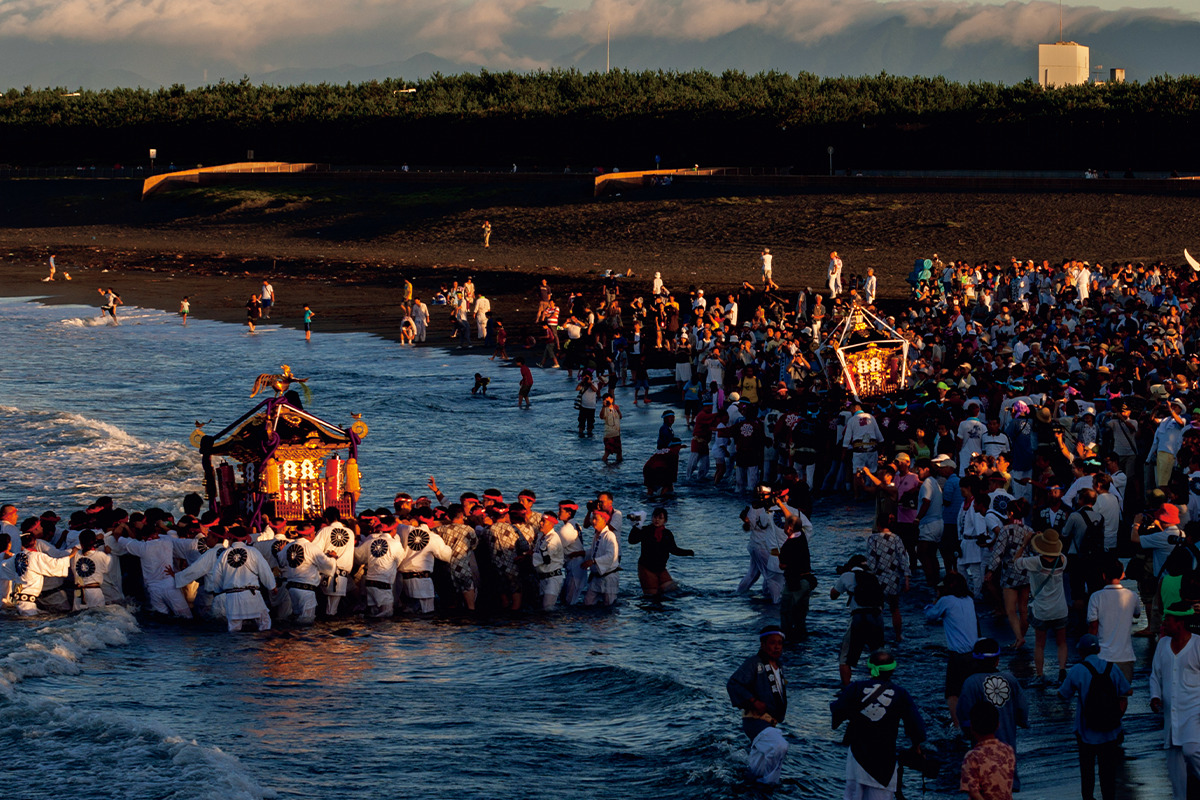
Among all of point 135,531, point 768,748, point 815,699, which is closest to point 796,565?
point 815,699

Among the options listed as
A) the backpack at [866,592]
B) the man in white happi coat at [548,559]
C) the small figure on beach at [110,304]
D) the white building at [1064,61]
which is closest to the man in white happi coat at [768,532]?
the man in white happi coat at [548,559]

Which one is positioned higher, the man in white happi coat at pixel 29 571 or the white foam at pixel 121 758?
the man in white happi coat at pixel 29 571

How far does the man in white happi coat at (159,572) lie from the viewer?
Result: 622 inches

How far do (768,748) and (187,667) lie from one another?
6895mm

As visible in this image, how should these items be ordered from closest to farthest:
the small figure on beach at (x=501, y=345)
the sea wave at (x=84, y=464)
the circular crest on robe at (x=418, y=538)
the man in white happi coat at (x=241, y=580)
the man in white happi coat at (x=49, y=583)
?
1. the man in white happi coat at (x=241, y=580)
2. the circular crest on robe at (x=418, y=538)
3. the man in white happi coat at (x=49, y=583)
4. the sea wave at (x=84, y=464)
5. the small figure on beach at (x=501, y=345)

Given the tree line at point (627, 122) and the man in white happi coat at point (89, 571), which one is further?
the tree line at point (627, 122)

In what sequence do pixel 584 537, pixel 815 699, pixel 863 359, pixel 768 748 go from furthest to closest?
pixel 863 359 < pixel 584 537 < pixel 815 699 < pixel 768 748

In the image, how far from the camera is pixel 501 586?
16047 millimetres

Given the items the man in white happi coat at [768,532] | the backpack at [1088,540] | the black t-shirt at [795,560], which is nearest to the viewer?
the backpack at [1088,540]

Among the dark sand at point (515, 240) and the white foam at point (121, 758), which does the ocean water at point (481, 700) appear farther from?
the dark sand at point (515, 240)

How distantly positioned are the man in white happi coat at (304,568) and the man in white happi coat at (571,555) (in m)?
2.64

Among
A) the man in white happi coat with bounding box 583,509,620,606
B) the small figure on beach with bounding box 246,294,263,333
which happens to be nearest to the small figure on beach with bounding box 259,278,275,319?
the small figure on beach with bounding box 246,294,263,333

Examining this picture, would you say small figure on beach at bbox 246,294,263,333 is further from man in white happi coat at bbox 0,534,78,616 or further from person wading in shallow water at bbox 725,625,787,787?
person wading in shallow water at bbox 725,625,787,787

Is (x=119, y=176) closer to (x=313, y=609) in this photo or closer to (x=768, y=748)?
(x=313, y=609)
